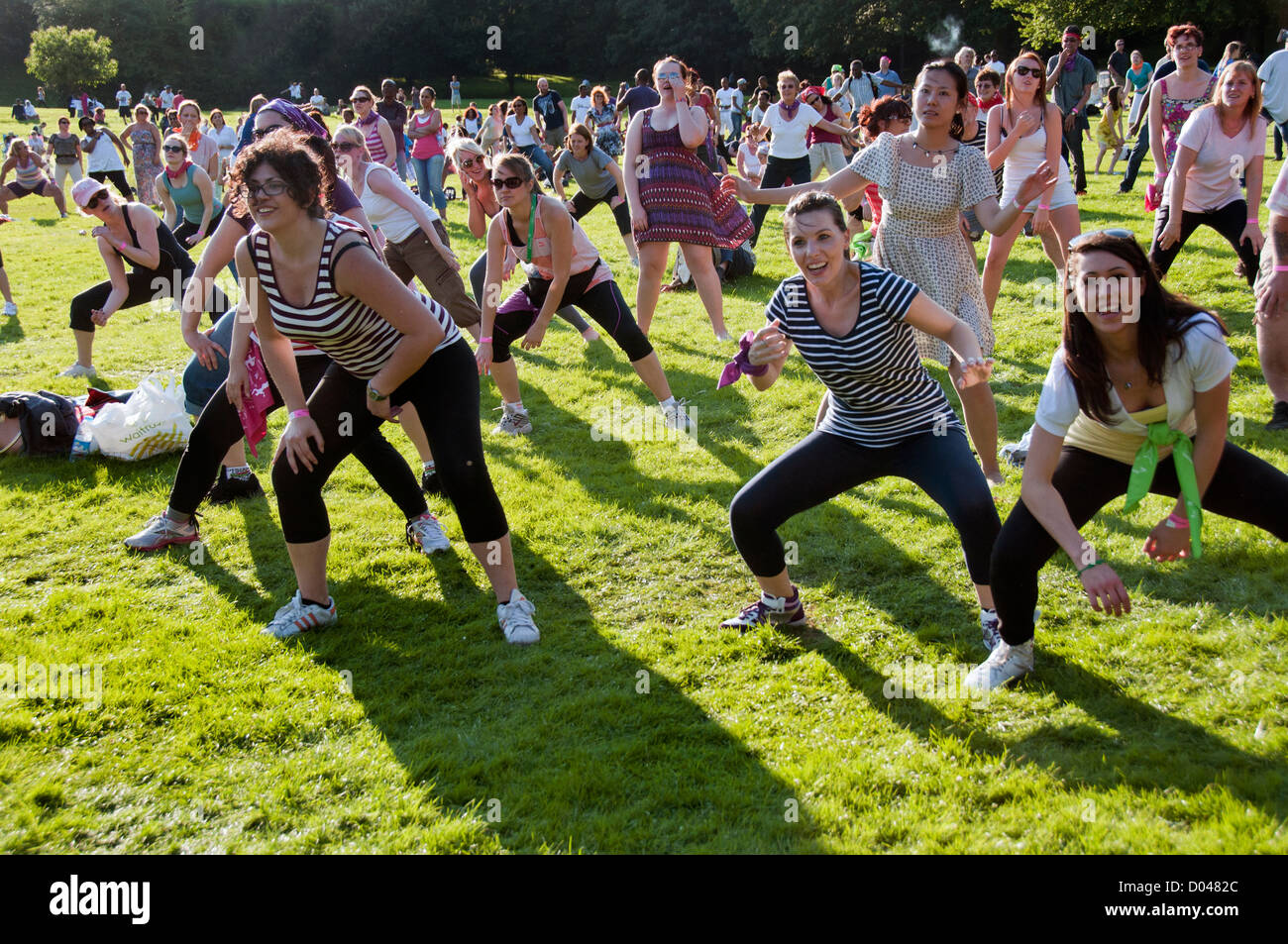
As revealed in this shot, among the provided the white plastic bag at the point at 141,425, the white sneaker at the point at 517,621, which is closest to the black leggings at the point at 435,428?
the white sneaker at the point at 517,621

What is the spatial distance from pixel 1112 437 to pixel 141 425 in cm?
619

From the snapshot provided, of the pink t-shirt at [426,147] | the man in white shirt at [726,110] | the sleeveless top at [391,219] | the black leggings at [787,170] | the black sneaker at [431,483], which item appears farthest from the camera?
the man in white shirt at [726,110]

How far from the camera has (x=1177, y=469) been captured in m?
3.37

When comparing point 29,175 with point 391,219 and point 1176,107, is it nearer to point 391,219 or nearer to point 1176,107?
point 391,219

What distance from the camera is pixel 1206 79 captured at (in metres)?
8.93

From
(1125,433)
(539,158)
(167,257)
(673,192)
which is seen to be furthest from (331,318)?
(539,158)

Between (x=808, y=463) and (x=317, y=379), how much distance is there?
7.83 feet

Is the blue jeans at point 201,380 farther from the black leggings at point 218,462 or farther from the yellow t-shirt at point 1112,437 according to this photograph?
the yellow t-shirt at point 1112,437

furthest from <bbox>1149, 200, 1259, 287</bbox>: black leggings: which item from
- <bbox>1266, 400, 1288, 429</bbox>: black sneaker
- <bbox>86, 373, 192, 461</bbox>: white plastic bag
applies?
<bbox>86, 373, 192, 461</bbox>: white plastic bag

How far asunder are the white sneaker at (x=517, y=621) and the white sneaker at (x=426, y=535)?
0.94m

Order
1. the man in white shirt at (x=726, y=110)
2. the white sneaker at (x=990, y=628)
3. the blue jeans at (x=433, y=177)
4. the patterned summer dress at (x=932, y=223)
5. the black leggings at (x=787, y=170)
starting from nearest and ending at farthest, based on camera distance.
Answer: the white sneaker at (x=990, y=628) → the patterned summer dress at (x=932, y=223) → the black leggings at (x=787, y=170) → the blue jeans at (x=433, y=177) → the man in white shirt at (x=726, y=110)

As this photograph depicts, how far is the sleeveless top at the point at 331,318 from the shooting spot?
398cm

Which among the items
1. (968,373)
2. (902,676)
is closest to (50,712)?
(902,676)
